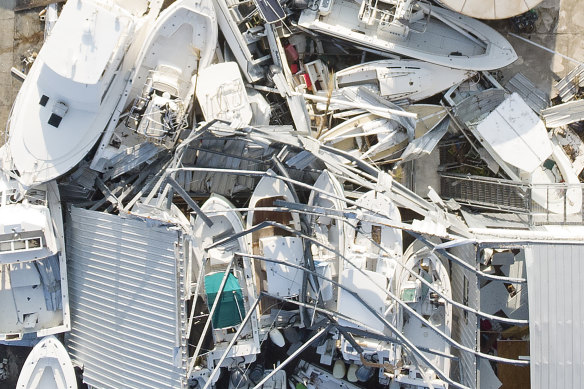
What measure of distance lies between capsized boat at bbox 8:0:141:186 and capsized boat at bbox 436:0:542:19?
6.28 meters

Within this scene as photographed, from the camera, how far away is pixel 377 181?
12.0 metres

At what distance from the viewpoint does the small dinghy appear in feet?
41.5

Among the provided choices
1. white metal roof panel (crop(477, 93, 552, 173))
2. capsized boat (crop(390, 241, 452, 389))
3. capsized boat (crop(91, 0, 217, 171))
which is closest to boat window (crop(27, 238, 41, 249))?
capsized boat (crop(91, 0, 217, 171))

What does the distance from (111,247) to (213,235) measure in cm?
202

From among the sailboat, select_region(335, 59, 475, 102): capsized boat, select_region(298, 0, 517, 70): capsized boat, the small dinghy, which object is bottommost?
the small dinghy

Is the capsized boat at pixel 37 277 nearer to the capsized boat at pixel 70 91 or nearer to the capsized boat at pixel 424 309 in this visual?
the capsized boat at pixel 70 91

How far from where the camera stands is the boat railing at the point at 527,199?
1271 centimetres

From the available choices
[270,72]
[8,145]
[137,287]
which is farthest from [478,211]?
[8,145]

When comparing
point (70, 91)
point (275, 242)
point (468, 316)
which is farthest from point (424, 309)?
point (70, 91)

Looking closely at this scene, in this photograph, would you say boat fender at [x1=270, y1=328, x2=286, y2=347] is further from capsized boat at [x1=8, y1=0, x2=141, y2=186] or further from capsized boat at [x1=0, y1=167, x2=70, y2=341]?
capsized boat at [x1=8, y1=0, x2=141, y2=186]

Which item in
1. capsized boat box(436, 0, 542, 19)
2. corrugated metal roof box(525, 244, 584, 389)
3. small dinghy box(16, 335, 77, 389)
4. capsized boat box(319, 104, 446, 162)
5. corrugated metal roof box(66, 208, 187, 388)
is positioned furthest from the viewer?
capsized boat box(319, 104, 446, 162)

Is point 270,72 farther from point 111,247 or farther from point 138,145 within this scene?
point 111,247

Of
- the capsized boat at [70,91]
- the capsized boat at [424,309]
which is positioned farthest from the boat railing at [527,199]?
the capsized boat at [70,91]

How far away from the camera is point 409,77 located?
13.1m
